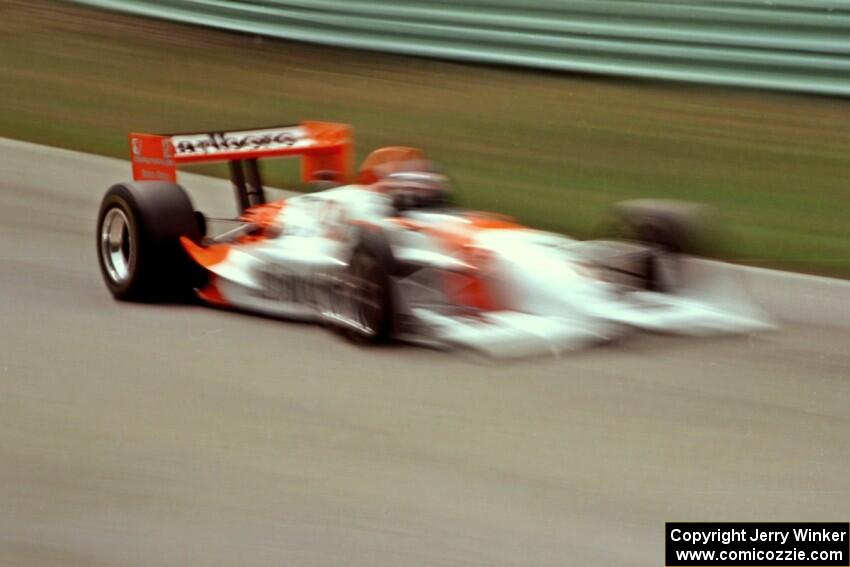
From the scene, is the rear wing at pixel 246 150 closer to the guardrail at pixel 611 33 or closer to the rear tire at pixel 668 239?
the rear tire at pixel 668 239

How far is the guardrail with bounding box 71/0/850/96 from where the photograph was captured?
11414 mm

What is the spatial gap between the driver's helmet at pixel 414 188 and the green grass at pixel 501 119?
2386mm

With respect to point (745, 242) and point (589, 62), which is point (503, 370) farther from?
point (589, 62)

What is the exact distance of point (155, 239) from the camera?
7281 millimetres

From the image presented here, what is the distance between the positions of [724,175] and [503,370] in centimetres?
508

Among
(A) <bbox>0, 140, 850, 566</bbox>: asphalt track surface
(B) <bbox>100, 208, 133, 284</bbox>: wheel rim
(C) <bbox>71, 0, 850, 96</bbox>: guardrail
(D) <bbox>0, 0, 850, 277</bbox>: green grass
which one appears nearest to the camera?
(A) <bbox>0, 140, 850, 566</bbox>: asphalt track surface

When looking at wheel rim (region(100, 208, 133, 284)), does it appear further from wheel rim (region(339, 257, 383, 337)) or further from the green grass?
the green grass

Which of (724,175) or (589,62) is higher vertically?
(589,62)

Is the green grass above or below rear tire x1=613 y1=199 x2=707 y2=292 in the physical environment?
above

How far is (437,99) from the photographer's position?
1306 centimetres

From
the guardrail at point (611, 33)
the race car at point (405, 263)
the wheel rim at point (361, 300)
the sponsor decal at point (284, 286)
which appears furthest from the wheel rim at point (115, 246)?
the guardrail at point (611, 33)

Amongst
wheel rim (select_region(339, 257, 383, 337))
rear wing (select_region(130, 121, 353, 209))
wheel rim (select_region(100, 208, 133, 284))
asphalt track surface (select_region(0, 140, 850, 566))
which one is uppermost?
rear wing (select_region(130, 121, 353, 209))

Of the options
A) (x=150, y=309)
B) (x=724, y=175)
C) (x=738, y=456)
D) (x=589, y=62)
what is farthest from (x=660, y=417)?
(x=589, y=62)

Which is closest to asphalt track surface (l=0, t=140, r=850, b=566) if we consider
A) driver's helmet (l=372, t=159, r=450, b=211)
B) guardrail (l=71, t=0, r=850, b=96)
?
driver's helmet (l=372, t=159, r=450, b=211)
